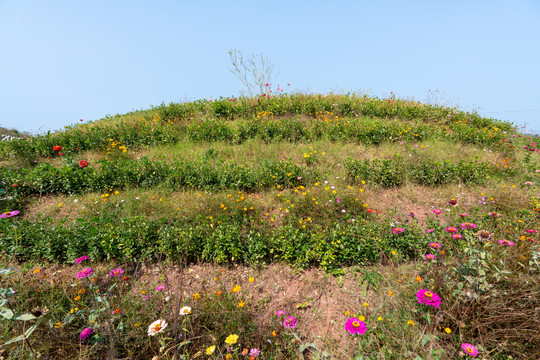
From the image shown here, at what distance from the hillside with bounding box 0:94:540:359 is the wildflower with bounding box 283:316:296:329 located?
0.05m

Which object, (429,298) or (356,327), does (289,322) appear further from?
(429,298)

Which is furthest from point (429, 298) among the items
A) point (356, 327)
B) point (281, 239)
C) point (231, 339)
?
point (281, 239)

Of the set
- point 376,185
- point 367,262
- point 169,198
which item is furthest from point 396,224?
point 169,198

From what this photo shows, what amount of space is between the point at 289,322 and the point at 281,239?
1.39m

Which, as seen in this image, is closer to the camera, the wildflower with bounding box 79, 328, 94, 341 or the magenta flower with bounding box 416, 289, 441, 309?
the magenta flower with bounding box 416, 289, 441, 309

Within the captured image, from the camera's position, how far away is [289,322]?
9.27 ft

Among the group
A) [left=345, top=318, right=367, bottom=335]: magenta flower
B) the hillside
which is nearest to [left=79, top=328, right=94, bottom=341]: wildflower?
the hillside

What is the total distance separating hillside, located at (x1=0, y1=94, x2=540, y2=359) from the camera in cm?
254

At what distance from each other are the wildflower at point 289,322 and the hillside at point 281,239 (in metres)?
0.05

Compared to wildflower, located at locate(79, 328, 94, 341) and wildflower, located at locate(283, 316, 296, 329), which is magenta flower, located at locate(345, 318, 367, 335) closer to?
wildflower, located at locate(283, 316, 296, 329)

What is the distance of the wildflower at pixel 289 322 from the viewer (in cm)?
272

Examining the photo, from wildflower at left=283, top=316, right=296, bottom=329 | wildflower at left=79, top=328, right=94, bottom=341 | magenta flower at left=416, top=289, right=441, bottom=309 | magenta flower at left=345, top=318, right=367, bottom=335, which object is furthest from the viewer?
wildflower at left=283, top=316, right=296, bottom=329

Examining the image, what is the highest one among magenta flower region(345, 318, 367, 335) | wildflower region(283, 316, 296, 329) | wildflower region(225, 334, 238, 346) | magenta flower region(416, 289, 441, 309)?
magenta flower region(416, 289, 441, 309)

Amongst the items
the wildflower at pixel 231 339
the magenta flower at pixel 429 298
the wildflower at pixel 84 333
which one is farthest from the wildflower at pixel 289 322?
the wildflower at pixel 84 333
